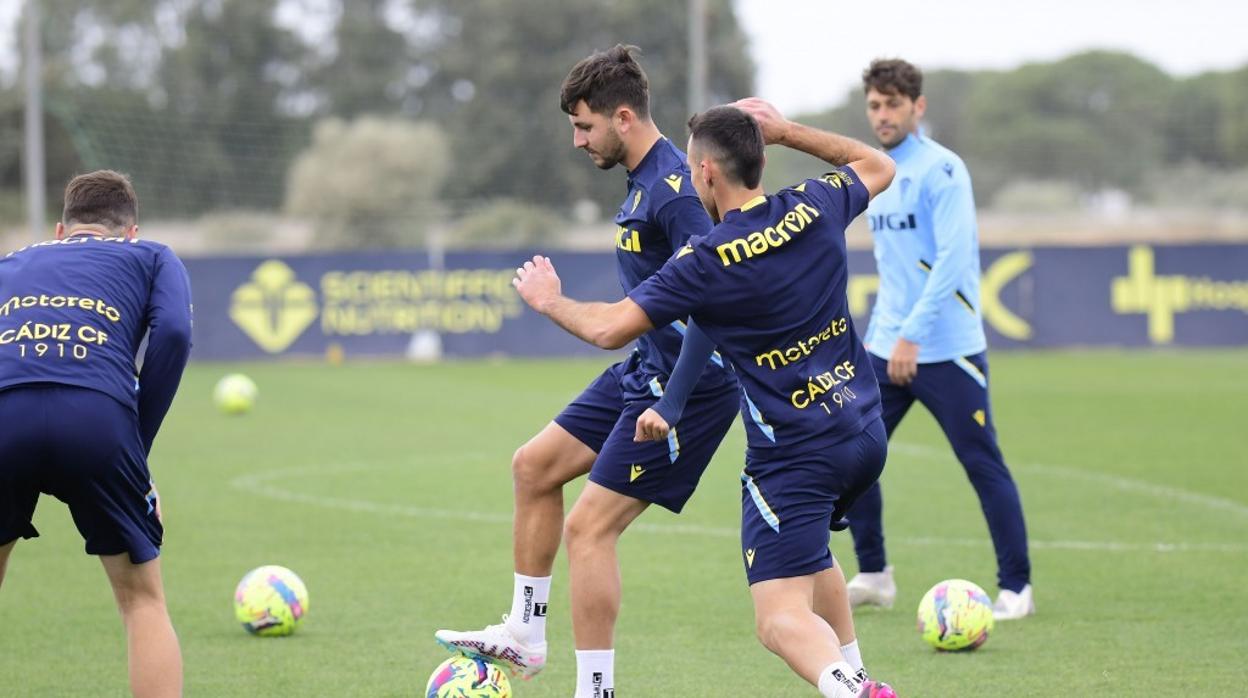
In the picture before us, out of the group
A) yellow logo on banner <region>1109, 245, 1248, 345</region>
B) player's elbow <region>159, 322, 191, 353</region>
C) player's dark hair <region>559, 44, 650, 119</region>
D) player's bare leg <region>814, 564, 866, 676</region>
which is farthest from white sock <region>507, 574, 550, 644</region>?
yellow logo on banner <region>1109, 245, 1248, 345</region>

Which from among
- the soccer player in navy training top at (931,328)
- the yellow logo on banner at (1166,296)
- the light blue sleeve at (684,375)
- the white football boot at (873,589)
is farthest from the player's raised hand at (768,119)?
the yellow logo on banner at (1166,296)

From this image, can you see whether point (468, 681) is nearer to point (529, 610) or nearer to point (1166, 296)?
point (529, 610)

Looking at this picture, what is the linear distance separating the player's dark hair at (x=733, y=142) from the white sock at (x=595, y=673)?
1.85 metres

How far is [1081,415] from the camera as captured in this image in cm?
1761

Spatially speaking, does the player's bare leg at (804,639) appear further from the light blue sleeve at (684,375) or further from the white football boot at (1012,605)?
the white football boot at (1012,605)

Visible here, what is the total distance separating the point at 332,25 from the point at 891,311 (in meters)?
42.7

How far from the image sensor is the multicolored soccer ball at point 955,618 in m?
6.93

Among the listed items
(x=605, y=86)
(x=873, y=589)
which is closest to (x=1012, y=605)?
(x=873, y=589)

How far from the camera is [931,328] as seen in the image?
780 cm

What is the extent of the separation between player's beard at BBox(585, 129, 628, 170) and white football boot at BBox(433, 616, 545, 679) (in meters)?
1.85

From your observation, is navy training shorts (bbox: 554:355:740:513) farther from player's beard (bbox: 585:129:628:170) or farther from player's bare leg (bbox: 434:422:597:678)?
player's beard (bbox: 585:129:628:170)

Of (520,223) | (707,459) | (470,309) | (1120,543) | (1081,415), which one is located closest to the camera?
(707,459)

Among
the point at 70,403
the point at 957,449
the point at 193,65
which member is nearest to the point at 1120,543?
the point at 957,449

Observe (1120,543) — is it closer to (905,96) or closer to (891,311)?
(891,311)
